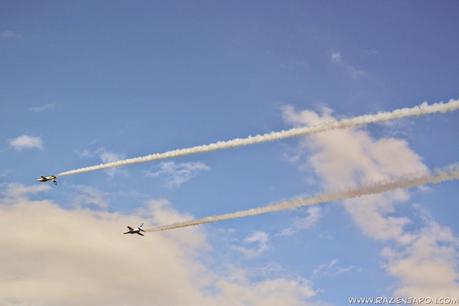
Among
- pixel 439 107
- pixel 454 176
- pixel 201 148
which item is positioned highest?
pixel 201 148

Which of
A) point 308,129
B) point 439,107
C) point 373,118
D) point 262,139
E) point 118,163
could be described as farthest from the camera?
point 118,163

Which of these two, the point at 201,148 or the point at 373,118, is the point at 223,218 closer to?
the point at 201,148

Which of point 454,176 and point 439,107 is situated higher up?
point 439,107

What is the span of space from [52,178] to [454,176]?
86.5m

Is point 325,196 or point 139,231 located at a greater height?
point 139,231

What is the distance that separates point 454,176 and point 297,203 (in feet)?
63.6

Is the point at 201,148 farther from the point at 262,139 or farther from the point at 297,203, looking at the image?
the point at 297,203

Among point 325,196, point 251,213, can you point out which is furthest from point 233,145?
point 325,196

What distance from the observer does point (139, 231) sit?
11069cm

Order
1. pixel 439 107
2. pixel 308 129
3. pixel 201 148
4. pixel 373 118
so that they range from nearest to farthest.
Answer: pixel 439 107 → pixel 373 118 → pixel 308 129 → pixel 201 148

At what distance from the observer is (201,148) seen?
71000 mm

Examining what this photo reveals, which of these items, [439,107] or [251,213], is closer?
[439,107]

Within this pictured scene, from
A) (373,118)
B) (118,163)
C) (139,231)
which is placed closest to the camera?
(373,118)

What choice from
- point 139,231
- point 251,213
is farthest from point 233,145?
point 139,231
